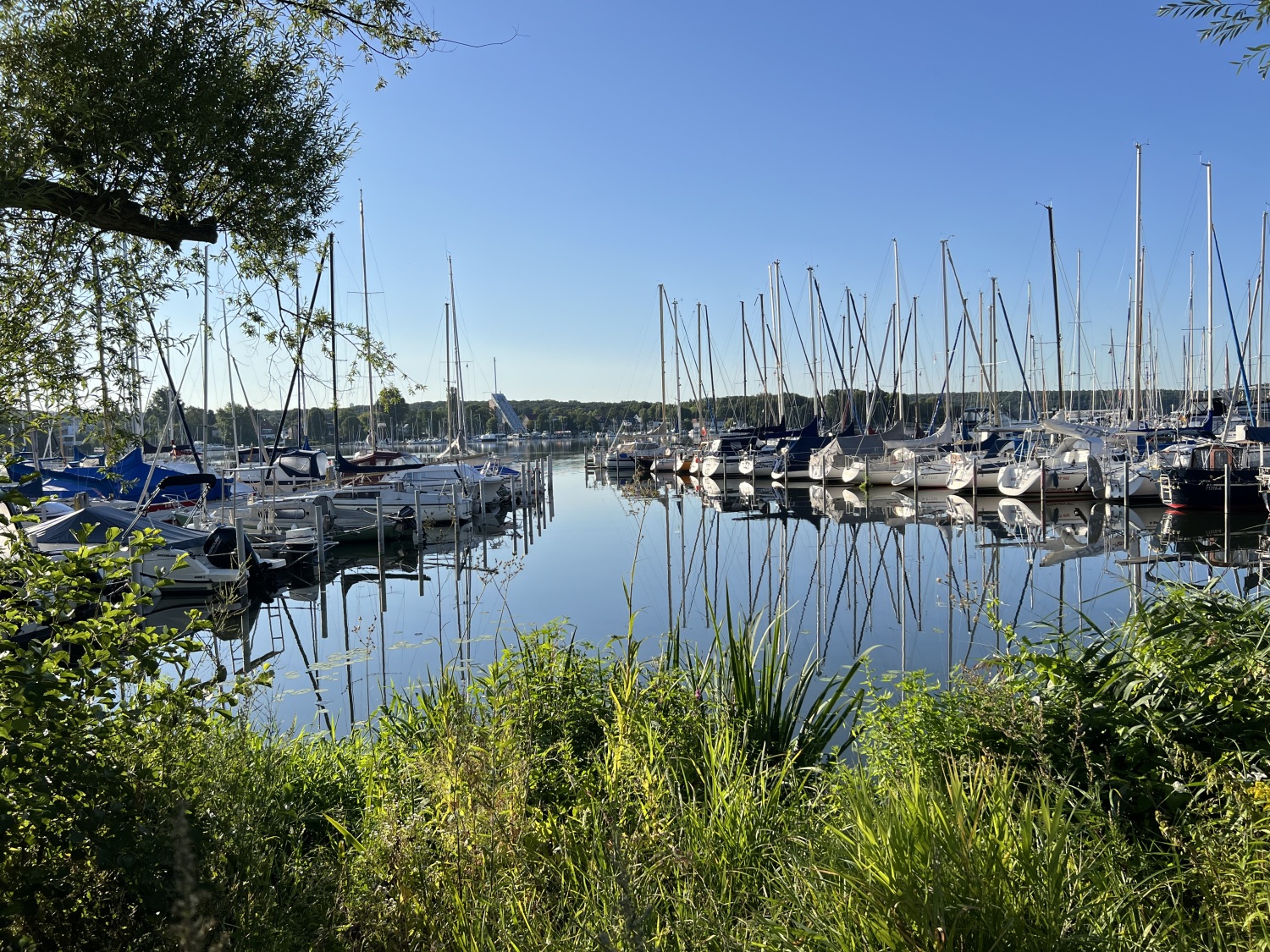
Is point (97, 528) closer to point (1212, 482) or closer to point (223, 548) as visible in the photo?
point (223, 548)

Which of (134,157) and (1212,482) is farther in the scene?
(1212,482)

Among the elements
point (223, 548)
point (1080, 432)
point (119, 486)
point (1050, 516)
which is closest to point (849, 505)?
point (1050, 516)

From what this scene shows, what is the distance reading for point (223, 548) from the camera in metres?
19.2

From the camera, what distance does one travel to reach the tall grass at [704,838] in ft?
9.66

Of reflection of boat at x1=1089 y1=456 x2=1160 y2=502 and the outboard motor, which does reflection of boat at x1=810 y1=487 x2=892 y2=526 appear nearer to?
reflection of boat at x1=1089 y1=456 x2=1160 y2=502

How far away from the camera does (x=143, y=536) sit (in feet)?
12.0

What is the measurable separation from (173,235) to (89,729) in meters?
2.53

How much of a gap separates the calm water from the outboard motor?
1280 millimetres

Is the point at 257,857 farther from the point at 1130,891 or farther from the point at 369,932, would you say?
the point at 1130,891

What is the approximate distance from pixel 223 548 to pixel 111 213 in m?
16.4

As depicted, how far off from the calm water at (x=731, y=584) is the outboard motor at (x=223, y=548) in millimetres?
1280

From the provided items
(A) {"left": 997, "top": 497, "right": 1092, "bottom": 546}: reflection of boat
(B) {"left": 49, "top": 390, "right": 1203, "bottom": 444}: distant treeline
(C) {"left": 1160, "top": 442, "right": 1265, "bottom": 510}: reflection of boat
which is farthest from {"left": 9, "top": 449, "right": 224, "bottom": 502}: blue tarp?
(C) {"left": 1160, "top": 442, "right": 1265, "bottom": 510}: reflection of boat

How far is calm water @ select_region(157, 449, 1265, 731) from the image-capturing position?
1238 centimetres

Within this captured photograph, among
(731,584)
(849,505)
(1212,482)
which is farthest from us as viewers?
(849,505)
